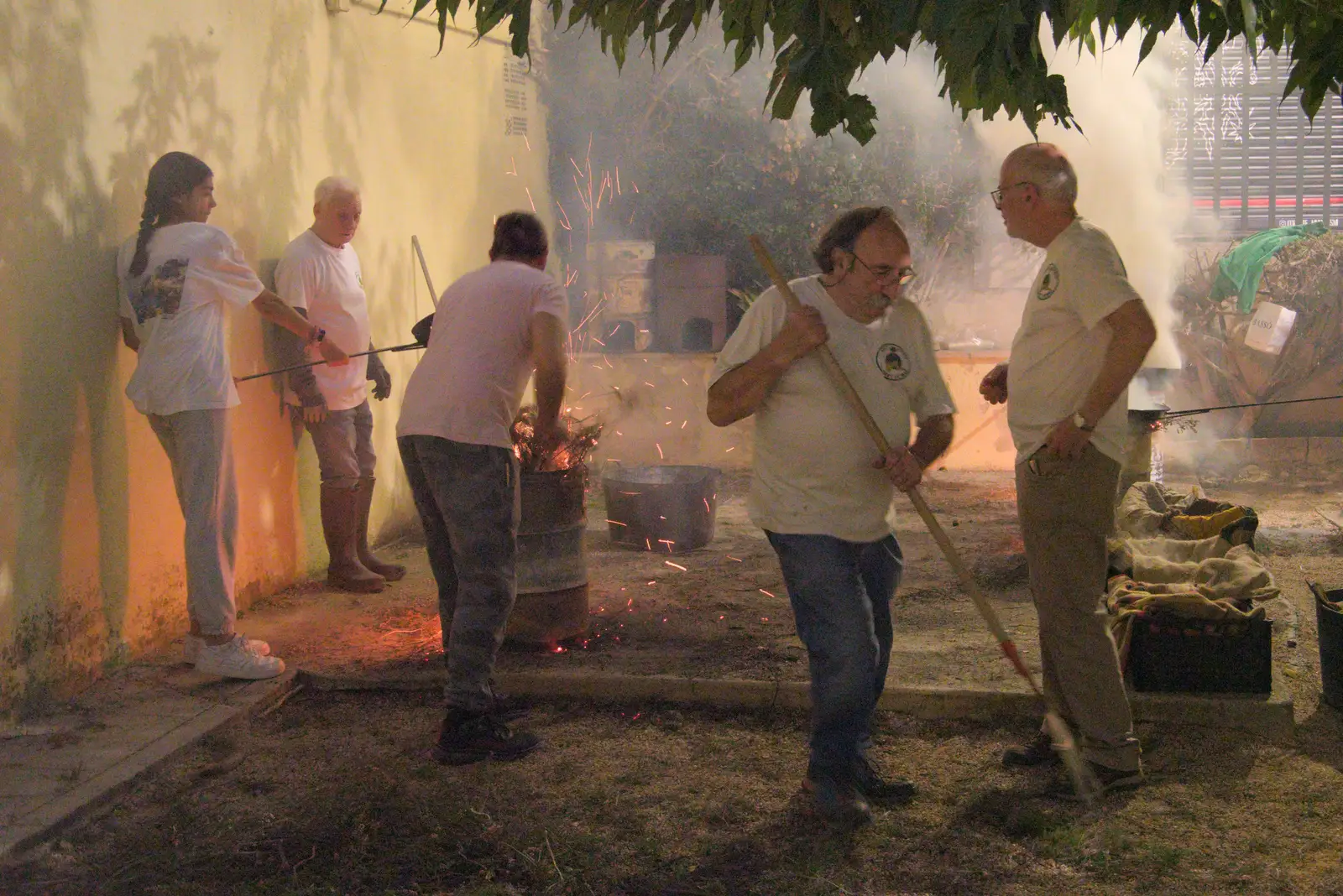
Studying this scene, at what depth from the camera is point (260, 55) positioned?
7.01m

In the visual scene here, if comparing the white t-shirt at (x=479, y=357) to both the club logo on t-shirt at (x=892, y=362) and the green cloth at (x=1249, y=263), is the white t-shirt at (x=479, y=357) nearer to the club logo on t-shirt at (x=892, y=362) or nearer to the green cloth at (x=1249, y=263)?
the club logo on t-shirt at (x=892, y=362)

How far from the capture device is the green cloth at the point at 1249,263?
40.8 ft

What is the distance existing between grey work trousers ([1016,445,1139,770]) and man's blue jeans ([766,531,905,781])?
2.14 feet

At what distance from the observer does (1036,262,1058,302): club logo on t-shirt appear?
409 centimetres

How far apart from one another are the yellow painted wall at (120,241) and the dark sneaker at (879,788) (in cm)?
343

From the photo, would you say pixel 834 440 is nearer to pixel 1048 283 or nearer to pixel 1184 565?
pixel 1048 283

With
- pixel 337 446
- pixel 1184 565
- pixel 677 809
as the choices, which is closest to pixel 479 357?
pixel 677 809

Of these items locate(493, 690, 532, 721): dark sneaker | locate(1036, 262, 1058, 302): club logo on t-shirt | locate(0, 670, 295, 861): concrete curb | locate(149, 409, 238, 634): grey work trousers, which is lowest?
locate(493, 690, 532, 721): dark sneaker

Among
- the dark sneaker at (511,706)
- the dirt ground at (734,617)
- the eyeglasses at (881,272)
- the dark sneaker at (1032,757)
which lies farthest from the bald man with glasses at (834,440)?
the dark sneaker at (511,706)

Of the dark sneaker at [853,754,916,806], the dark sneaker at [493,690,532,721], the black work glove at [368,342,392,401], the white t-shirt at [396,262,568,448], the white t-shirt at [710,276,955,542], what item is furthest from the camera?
the black work glove at [368,342,392,401]

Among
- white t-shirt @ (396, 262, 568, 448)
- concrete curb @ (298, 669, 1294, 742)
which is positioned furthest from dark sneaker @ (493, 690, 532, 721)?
white t-shirt @ (396, 262, 568, 448)

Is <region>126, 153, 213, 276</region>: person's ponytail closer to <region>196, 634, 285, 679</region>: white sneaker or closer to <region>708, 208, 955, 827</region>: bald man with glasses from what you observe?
<region>196, 634, 285, 679</region>: white sneaker

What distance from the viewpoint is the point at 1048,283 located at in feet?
13.5

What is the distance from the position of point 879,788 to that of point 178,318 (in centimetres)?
366
